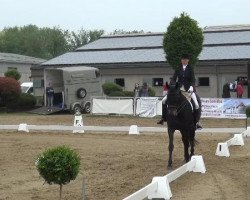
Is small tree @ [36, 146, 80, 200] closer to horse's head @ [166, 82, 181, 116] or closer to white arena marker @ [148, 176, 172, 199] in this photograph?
white arena marker @ [148, 176, 172, 199]

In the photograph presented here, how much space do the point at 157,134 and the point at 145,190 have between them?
46.7 ft

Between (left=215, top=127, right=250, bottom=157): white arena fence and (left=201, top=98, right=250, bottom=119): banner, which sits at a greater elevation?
(left=201, top=98, right=250, bottom=119): banner

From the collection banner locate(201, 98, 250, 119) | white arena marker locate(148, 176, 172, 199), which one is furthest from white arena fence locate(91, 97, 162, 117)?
white arena marker locate(148, 176, 172, 199)

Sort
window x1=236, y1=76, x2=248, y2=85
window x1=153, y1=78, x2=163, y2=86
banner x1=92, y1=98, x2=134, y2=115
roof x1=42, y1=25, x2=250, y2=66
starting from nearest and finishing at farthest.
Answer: banner x1=92, y1=98, x2=134, y2=115
window x1=236, y1=76, x2=248, y2=85
roof x1=42, y1=25, x2=250, y2=66
window x1=153, y1=78, x2=163, y2=86

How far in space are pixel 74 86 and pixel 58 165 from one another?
93.4 feet

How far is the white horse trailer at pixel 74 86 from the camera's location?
3706cm

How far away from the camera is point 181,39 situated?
3728 centimetres

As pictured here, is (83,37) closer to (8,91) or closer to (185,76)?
(8,91)

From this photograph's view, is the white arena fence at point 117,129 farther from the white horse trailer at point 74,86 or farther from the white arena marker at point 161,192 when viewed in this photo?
the white arena marker at point 161,192

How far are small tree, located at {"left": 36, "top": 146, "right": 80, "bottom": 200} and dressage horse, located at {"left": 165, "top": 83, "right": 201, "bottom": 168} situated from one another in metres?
4.97

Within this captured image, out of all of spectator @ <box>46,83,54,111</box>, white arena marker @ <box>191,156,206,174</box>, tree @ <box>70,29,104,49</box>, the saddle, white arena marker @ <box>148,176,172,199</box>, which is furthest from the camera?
tree @ <box>70,29,104,49</box>

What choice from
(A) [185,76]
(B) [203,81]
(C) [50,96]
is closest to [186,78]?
(A) [185,76]

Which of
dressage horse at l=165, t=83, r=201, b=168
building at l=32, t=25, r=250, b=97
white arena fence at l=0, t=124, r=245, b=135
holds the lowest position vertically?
white arena fence at l=0, t=124, r=245, b=135

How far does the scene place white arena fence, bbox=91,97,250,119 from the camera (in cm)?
2989
